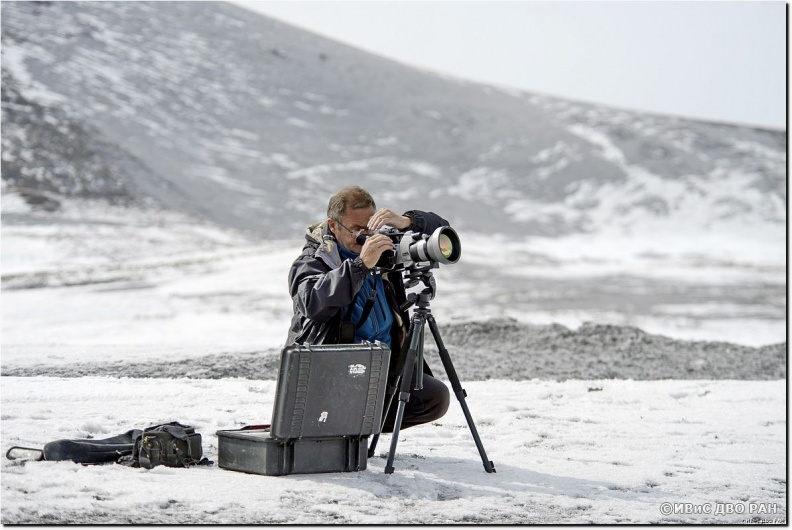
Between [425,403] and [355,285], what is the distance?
82 centimetres

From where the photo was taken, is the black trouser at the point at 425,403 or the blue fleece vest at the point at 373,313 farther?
the black trouser at the point at 425,403

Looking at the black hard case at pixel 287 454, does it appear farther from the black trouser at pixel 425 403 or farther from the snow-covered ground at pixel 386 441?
the black trouser at pixel 425 403

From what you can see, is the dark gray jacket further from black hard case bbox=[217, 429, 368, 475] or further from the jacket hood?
black hard case bbox=[217, 429, 368, 475]

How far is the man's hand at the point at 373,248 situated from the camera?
3.71 metres

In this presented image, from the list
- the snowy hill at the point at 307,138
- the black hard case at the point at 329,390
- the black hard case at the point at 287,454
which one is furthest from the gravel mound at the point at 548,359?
the snowy hill at the point at 307,138

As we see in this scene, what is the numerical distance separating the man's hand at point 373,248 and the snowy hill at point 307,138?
19.1 m

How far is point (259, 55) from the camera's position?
37.2 meters

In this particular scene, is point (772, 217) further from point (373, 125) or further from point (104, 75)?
point (104, 75)

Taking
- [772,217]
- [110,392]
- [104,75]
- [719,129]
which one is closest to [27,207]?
[104,75]

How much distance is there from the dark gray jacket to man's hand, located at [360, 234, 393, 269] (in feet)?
0.09

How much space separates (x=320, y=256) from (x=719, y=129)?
1403 inches

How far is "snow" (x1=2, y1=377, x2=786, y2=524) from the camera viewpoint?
337cm

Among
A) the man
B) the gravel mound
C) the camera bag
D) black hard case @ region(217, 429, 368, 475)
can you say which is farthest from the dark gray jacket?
the gravel mound

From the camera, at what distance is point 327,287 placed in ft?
12.2
